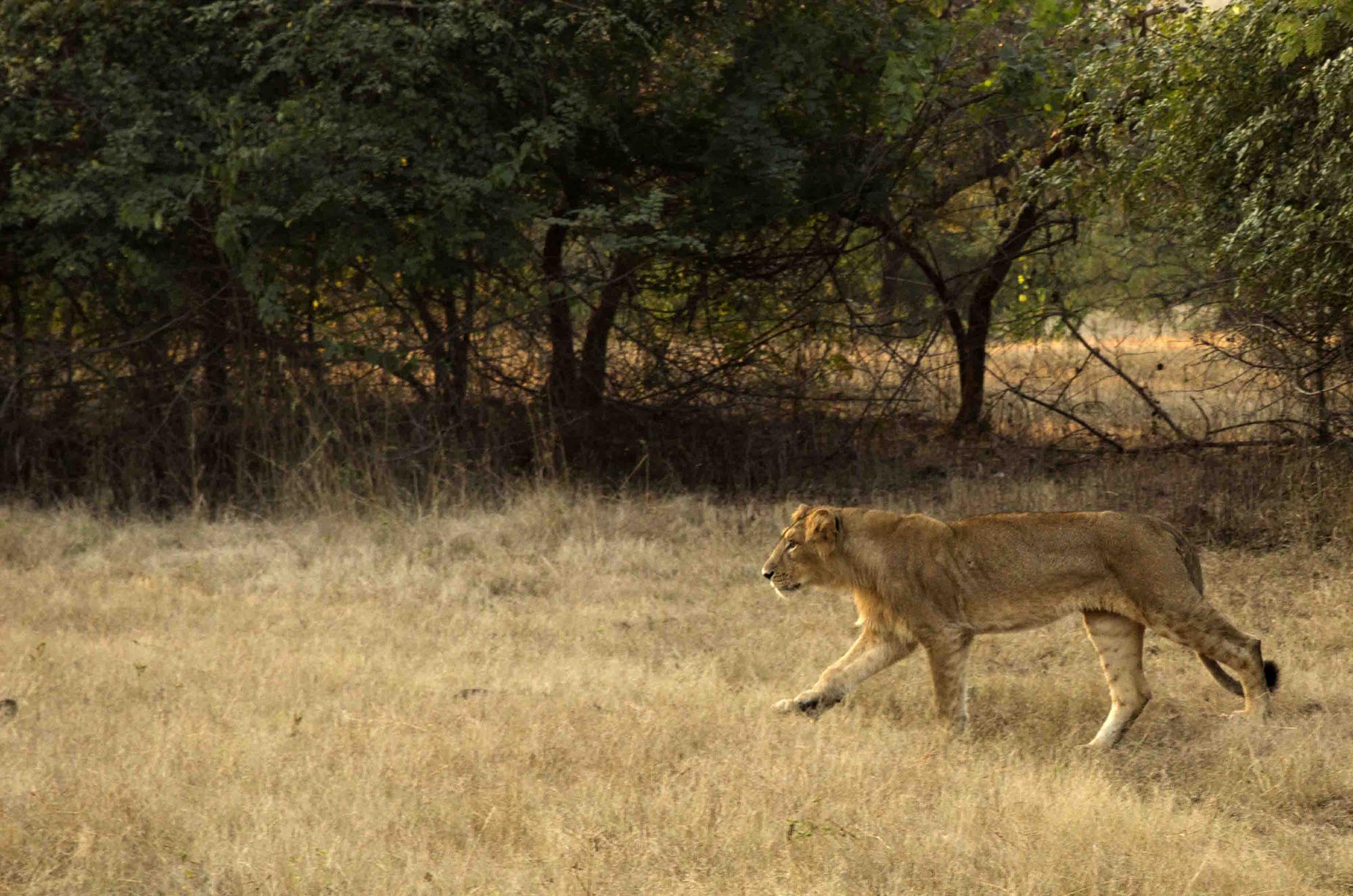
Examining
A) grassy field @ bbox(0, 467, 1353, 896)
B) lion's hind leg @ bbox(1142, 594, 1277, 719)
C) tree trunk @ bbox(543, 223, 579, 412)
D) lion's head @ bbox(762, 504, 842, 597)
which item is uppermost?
tree trunk @ bbox(543, 223, 579, 412)

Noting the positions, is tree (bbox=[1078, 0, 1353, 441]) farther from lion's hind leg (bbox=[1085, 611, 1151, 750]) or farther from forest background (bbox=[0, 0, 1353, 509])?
lion's hind leg (bbox=[1085, 611, 1151, 750])

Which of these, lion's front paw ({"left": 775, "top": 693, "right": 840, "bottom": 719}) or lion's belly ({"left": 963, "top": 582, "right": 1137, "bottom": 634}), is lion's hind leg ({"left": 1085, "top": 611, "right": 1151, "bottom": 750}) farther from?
lion's front paw ({"left": 775, "top": 693, "right": 840, "bottom": 719})

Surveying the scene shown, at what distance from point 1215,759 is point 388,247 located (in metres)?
7.63

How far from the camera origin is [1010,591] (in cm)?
666

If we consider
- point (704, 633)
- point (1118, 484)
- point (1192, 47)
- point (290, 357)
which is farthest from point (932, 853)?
point (290, 357)

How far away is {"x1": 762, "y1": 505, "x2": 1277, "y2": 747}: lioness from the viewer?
6594 millimetres

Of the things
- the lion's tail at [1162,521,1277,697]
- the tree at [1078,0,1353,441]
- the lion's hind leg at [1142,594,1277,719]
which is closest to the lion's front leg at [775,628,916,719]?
the lion's hind leg at [1142,594,1277,719]

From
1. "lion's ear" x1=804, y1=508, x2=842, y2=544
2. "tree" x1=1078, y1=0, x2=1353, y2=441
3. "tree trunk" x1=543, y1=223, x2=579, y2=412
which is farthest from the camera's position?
"tree trunk" x1=543, y1=223, x2=579, y2=412

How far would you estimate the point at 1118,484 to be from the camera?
11.7 meters

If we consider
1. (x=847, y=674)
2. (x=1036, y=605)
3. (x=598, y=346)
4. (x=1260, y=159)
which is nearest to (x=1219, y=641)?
(x=1036, y=605)

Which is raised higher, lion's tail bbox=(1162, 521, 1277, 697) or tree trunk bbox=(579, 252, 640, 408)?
tree trunk bbox=(579, 252, 640, 408)

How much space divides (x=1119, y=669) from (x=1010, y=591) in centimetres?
62

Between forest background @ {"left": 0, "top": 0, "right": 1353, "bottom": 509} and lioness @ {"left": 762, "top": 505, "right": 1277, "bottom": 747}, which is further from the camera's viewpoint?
forest background @ {"left": 0, "top": 0, "right": 1353, "bottom": 509}

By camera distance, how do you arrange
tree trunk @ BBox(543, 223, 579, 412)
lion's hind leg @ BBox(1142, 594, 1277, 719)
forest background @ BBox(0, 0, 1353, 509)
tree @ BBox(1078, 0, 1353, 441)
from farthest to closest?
tree trunk @ BBox(543, 223, 579, 412), forest background @ BBox(0, 0, 1353, 509), tree @ BBox(1078, 0, 1353, 441), lion's hind leg @ BBox(1142, 594, 1277, 719)
